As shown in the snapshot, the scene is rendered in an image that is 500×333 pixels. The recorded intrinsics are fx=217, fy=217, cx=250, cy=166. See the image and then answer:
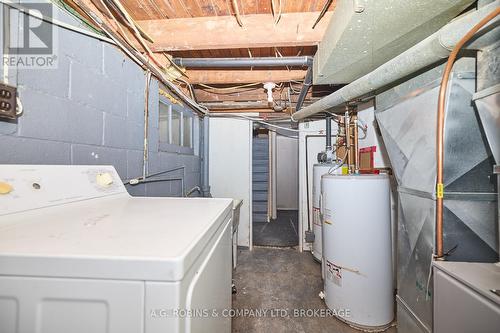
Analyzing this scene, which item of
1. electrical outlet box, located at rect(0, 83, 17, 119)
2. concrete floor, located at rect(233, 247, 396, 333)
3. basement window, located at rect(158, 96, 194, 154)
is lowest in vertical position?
concrete floor, located at rect(233, 247, 396, 333)

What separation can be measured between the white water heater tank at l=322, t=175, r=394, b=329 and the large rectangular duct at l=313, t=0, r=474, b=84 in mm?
855

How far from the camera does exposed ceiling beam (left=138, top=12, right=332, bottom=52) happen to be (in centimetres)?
152

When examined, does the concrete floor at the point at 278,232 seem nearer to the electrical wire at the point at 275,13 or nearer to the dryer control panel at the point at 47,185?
the dryer control panel at the point at 47,185

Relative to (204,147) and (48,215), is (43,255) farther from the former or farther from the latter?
(204,147)

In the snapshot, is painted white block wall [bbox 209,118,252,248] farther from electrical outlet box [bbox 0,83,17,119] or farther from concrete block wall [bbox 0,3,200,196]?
electrical outlet box [bbox 0,83,17,119]

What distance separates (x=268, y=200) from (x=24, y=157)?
395 cm

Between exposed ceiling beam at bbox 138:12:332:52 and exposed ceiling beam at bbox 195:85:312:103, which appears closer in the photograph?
exposed ceiling beam at bbox 138:12:332:52

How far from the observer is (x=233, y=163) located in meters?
3.23

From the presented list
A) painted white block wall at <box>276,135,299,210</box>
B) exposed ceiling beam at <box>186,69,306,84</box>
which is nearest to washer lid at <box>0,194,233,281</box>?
exposed ceiling beam at <box>186,69,306,84</box>

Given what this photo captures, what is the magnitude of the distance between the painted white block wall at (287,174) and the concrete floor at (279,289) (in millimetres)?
2525

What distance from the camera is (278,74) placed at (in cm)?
226

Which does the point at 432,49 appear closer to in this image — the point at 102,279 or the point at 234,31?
the point at 234,31

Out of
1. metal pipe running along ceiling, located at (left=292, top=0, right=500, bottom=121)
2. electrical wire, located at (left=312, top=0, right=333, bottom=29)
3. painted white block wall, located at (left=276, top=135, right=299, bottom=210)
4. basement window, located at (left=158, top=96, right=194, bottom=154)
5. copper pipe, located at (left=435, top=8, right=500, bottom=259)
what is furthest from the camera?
painted white block wall, located at (left=276, top=135, right=299, bottom=210)

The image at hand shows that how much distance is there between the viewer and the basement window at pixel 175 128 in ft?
6.87
